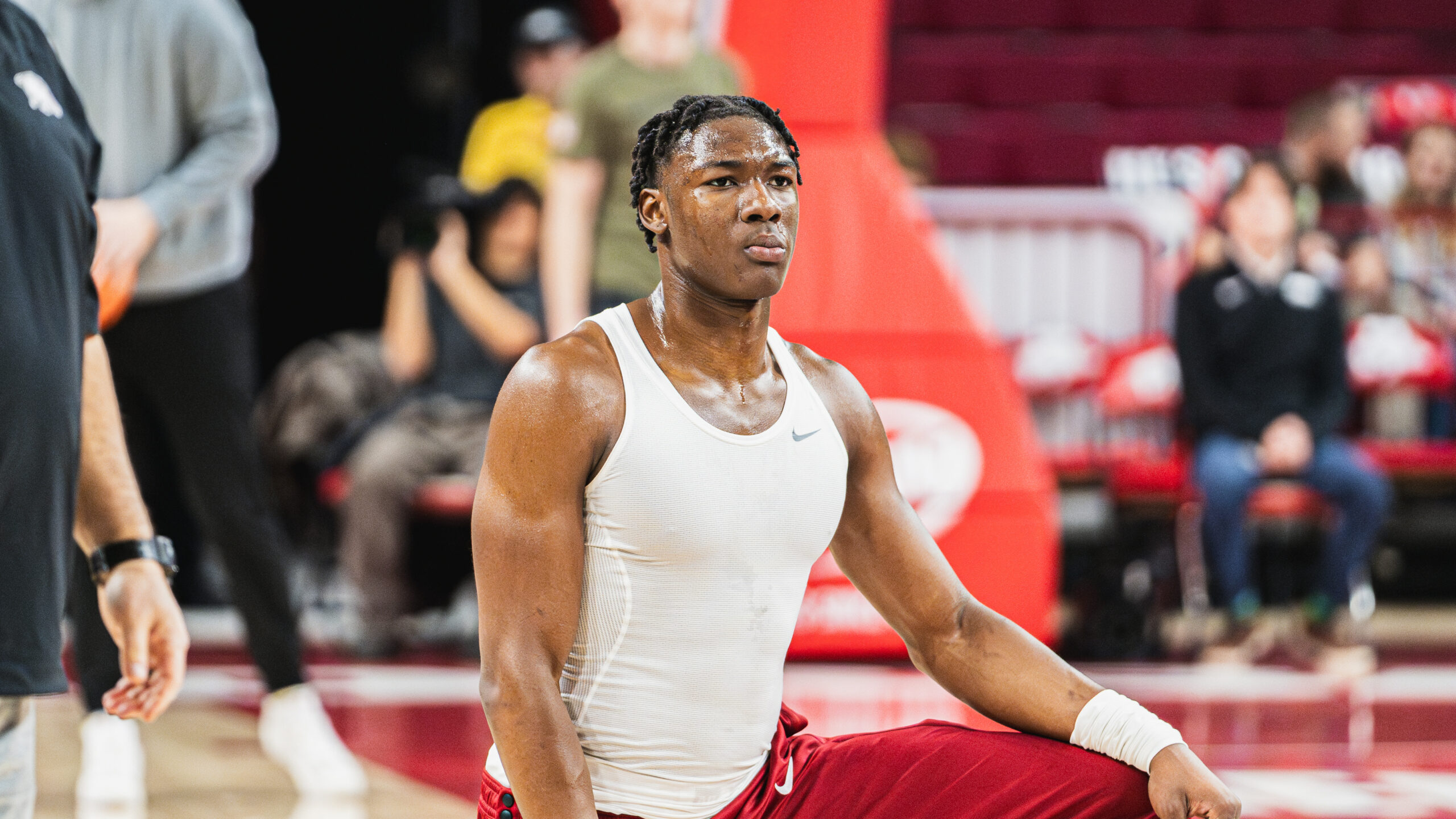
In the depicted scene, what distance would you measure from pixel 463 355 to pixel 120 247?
3042mm

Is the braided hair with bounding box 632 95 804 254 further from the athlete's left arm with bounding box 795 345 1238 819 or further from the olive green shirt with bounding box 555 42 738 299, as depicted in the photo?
the olive green shirt with bounding box 555 42 738 299

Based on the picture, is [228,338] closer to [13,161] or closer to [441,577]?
[13,161]

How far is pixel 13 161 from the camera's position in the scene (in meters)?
1.72

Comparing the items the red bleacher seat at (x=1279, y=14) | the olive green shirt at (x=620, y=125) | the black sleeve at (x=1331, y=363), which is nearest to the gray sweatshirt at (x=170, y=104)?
the olive green shirt at (x=620, y=125)

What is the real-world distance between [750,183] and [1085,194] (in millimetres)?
5144

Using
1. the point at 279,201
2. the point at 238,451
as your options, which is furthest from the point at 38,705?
the point at 279,201

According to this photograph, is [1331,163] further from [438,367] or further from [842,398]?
[842,398]

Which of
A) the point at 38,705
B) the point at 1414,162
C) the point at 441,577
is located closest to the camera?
the point at 38,705

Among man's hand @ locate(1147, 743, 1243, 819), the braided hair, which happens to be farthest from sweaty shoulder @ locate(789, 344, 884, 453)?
man's hand @ locate(1147, 743, 1243, 819)

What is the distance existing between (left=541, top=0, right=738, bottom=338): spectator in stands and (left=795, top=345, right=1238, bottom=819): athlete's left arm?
8.85 ft

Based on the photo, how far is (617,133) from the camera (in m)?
4.91

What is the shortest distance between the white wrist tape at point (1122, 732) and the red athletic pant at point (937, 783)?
0.05ft

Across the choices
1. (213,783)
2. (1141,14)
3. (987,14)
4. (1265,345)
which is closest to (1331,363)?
(1265,345)

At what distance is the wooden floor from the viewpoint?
10.9 feet
